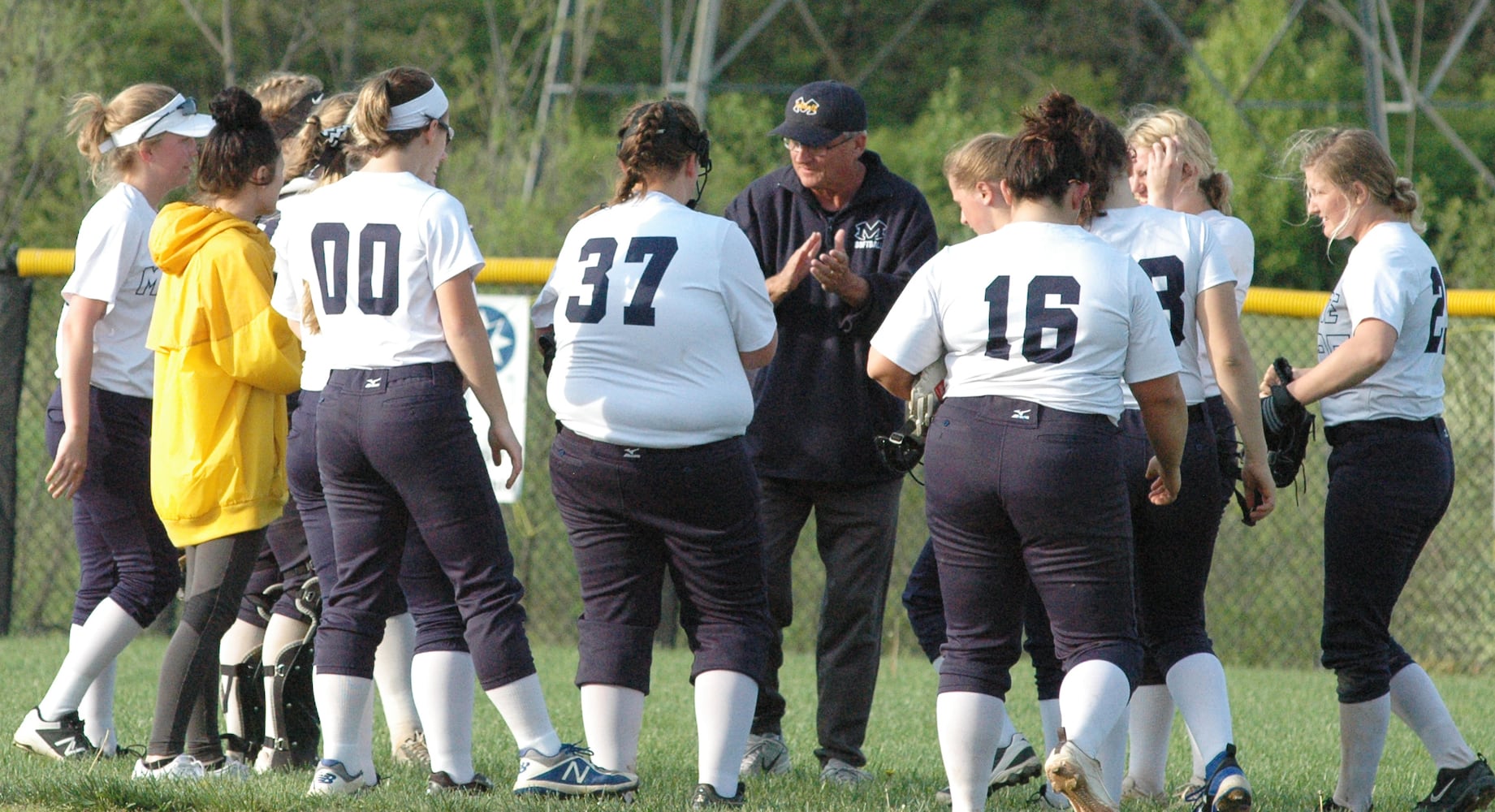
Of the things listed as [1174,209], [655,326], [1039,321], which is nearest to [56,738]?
[655,326]

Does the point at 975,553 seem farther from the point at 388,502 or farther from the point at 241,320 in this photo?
the point at 241,320

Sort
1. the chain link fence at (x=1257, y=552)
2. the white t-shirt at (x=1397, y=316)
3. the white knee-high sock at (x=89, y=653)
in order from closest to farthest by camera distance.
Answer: the white t-shirt at (x=1397, y=316)
the white knee-high sock at (x=89, y=653)
the chain link fence at (x=1257, y=552)

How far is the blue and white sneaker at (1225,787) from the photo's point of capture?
164 inches

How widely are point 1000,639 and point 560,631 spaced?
5.68 meters

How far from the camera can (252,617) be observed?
5176 millimetres

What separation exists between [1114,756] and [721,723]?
102 cm

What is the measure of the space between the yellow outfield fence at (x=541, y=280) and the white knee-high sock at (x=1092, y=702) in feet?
14.8

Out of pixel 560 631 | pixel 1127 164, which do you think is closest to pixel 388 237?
pixel 1127 164

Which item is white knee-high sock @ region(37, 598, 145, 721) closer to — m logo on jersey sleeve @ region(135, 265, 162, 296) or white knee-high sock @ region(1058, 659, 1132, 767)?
m logo on jersey sleeve @ region(135, 265, 162, 296)

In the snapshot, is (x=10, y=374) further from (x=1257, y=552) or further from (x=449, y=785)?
(x=1257, y=552)

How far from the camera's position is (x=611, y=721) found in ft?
13.9

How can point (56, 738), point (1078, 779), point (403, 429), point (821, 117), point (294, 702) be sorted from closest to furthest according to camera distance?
point (1078, 779) → point (403, 429) → point (294, 702) → point (56, 738) → point (821, 117)

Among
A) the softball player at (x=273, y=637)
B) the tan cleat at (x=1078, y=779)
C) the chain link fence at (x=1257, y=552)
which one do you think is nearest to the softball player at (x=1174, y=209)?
the tan cleat at (x=1078, y=779)

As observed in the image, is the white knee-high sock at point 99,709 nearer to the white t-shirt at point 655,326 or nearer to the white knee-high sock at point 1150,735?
the white t-shirt at point 655,326
